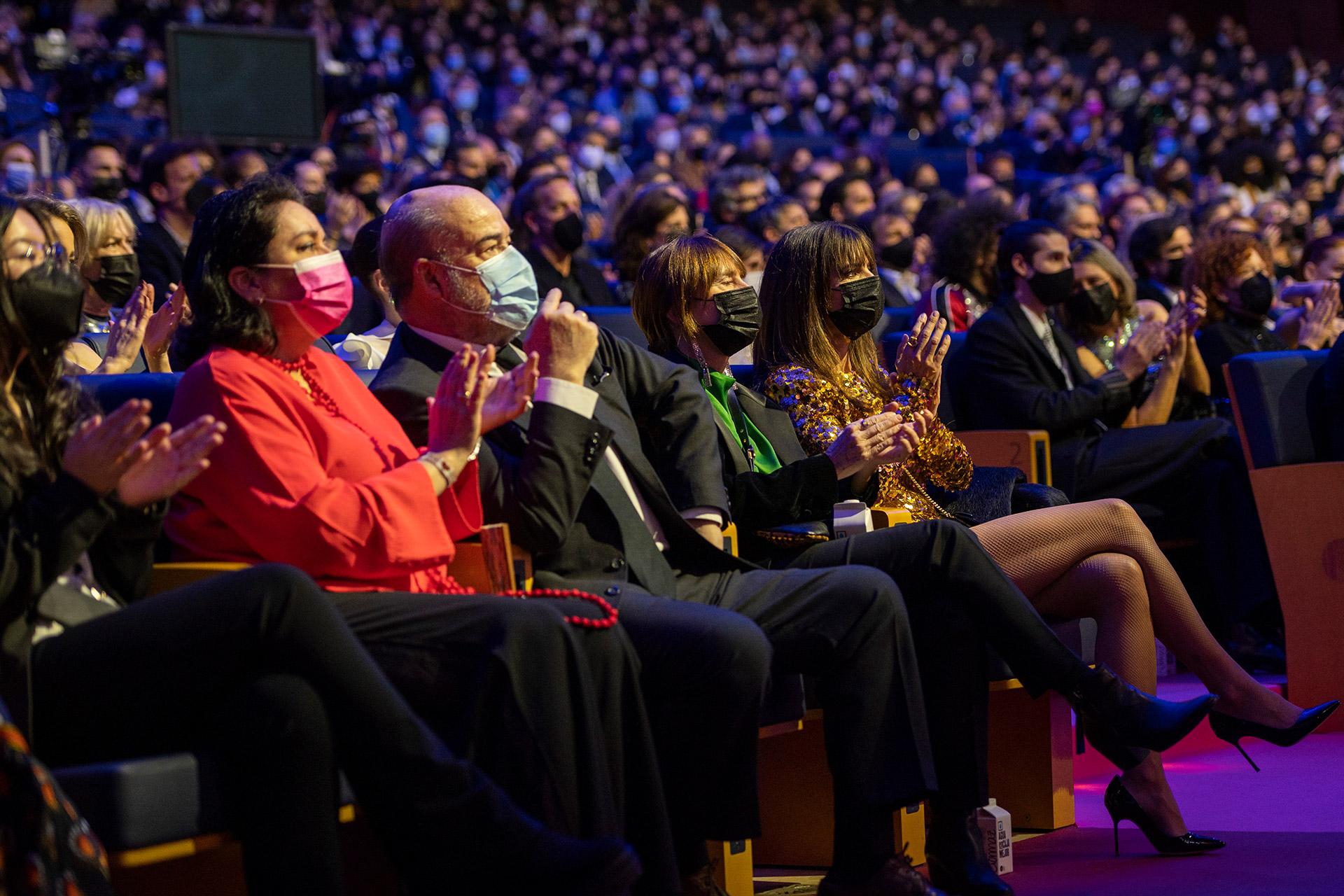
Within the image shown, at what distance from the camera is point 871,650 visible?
233cm

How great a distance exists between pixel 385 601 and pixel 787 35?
1736cm

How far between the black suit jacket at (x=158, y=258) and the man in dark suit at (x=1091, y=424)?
7.59ft

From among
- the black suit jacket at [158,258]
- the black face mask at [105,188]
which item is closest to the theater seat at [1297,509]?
the black suit jacket at [158,258]

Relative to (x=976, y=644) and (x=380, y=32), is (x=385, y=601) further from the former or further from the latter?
Answer: (x=380, y=32)

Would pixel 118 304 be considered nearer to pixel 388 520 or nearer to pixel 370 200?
pixel 388 520

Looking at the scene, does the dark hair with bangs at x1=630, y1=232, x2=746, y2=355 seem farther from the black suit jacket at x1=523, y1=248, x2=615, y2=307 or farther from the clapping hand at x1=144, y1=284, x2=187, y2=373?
the black suit jacket at x1=523, y1=248, x2=615, y2=307

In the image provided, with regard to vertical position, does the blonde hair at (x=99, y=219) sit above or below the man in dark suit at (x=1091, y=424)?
above

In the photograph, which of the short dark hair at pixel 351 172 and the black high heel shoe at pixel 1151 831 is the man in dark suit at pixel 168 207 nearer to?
the short dark hair at pixel 351 172

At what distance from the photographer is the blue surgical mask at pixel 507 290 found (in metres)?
2.42

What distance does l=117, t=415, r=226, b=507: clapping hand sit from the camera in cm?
186

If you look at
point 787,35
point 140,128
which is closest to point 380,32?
point 140,128

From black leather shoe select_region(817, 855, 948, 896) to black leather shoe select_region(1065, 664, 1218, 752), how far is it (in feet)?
1.36

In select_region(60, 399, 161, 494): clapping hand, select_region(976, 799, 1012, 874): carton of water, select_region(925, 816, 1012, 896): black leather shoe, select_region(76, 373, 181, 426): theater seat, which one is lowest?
select_region(976, 799, 1012, 874): carton of water

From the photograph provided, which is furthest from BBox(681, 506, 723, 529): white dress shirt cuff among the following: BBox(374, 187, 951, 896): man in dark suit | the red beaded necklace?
the red beaded necklace
